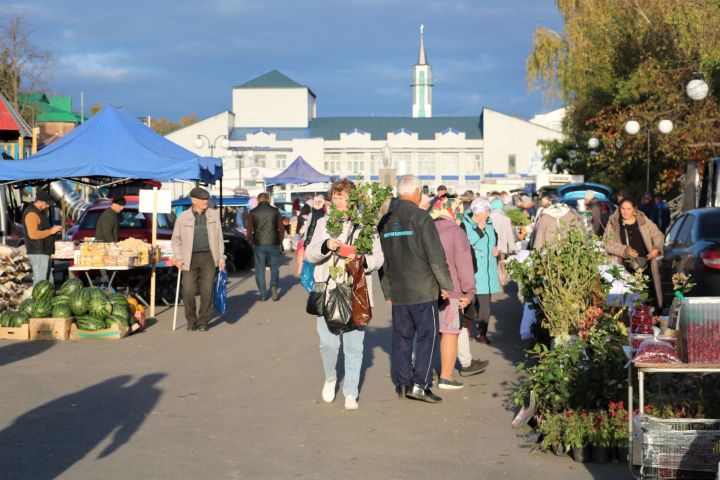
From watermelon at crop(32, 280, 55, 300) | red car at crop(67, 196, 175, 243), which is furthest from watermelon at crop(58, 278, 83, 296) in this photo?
red car at crop(67, 196, 175, 243)

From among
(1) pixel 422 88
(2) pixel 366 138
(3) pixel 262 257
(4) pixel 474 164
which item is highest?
(1) pixel 422 88

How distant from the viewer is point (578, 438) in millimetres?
7230

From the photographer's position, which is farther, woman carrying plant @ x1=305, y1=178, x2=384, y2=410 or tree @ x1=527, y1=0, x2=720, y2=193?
tree @ x1=527, y1=0, x2=720, y2=193

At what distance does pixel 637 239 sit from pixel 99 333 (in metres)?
7.40

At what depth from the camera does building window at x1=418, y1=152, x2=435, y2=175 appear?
98.8 metres

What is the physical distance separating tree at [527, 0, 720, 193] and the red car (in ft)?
50.0

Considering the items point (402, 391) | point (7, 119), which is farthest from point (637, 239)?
point (7, 119)

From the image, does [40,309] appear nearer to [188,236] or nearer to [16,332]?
[16,332]

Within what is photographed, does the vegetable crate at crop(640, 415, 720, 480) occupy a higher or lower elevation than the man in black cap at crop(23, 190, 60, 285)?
lower

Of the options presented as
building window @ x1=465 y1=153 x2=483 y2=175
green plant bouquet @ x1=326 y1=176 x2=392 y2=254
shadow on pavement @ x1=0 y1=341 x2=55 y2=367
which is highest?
building window @ x1=465 y1=153 x2=483 y2=175

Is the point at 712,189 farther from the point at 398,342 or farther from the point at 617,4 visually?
the point at 398,342

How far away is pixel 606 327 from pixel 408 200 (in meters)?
2.32

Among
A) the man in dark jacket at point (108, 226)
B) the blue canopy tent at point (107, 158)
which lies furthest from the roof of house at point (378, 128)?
the man in dark jacket at point (108, 226)

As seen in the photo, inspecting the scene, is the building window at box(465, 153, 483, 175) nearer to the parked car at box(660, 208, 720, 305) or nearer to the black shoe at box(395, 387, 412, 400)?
the parked car at box(660, 208, 720, 305)
